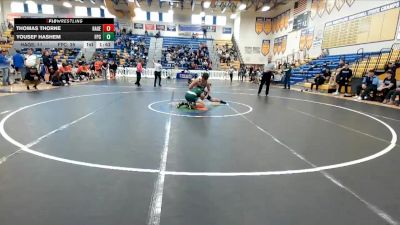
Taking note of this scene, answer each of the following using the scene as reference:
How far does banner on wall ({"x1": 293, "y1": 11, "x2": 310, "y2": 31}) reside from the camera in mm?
28413

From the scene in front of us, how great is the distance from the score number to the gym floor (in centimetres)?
644

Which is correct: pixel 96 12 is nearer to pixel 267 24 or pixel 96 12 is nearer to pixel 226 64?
pixel 226 64

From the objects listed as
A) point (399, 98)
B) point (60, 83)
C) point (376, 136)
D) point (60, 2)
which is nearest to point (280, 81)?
point (399, 98)

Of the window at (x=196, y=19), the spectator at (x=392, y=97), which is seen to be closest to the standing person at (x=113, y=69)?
the spectator at (x=392, y=97)

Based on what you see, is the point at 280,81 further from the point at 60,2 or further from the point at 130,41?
the point at 60,2

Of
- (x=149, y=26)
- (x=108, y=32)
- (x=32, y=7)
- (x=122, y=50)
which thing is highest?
(x=32, y=7)

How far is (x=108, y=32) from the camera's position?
1244cm

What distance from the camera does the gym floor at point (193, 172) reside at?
2.58 meters

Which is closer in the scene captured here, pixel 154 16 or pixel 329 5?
pixel 329 5

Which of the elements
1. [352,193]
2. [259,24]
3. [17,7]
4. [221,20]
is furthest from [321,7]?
[17,7]

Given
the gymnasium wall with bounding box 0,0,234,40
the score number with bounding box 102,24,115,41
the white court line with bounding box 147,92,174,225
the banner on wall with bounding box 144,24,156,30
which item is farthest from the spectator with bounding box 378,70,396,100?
the banner on wall with bounding box 144,24,156,30

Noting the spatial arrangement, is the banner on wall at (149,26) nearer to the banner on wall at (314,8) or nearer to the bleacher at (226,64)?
the bleacher at (226,64)

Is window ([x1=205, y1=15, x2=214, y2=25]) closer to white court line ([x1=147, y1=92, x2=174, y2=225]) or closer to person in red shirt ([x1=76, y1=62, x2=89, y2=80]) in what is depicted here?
person in red shirt ([x1=76, y1=62, x2=89, y2=80])

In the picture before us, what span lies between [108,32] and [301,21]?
22.7 meters
